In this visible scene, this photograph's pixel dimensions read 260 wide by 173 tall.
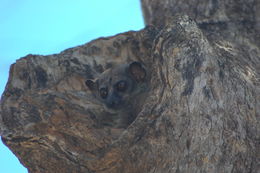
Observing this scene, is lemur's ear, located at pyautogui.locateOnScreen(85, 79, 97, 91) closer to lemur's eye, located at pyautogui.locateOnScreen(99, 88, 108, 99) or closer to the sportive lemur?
the sportive lemur

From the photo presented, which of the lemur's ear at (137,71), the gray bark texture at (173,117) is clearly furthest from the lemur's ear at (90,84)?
the gray bark texture at (173,117)

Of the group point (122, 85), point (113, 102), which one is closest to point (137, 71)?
point (113, 102)

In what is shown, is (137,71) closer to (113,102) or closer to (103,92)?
(113,102)

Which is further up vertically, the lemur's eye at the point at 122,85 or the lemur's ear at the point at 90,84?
the lemur's ear at the point at 90,84

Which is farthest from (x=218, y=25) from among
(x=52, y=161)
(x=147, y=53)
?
(x=52, y=161)

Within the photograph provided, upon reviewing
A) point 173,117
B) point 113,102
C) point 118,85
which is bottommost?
point 113,102

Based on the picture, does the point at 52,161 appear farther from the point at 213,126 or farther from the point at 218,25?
the point at 218,25

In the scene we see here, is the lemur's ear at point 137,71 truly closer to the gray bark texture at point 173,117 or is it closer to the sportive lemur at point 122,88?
the sportive lemur at point 122,88

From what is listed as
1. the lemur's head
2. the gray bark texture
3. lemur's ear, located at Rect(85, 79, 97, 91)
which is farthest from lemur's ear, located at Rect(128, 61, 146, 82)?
the gray bark texture
